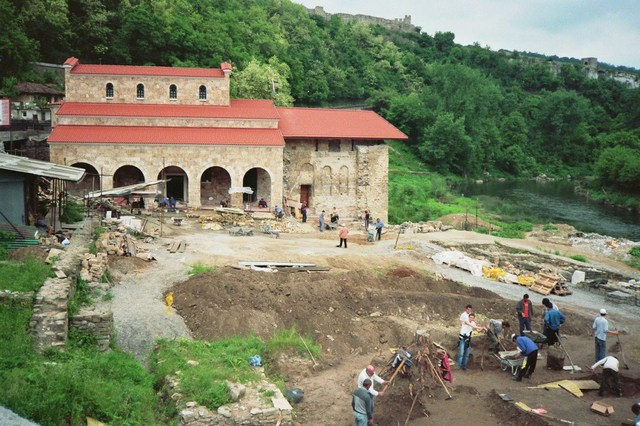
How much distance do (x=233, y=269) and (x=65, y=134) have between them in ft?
58.3

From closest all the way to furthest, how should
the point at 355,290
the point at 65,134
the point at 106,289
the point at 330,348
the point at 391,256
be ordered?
the point at 330,348 → the point at 106,289 → the point at 355,290 → the point at 391,256 → the point at 65,134

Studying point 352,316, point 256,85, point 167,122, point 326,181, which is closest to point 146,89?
point 167,122

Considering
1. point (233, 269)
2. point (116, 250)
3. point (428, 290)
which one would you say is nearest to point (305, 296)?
point (233, 269)

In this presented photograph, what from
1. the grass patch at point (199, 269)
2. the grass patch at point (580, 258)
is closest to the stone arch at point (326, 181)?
the grass patch at point (580, 258)

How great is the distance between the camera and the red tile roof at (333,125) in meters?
36.8

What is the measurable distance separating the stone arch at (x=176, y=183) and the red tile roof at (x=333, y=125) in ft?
22.6

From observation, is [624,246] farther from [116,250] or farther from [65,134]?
[65,134]

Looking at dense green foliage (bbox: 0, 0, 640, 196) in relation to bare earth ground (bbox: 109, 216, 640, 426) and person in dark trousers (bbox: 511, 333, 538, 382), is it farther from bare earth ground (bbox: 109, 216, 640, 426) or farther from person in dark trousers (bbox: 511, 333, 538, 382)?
person in dark trousers (bbox: 511, 333, 538, 382)

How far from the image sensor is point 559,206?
185 ft

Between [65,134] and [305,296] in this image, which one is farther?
[65,134]

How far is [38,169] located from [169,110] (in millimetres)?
16035

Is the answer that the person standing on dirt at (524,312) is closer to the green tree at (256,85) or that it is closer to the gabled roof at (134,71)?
the gabled roof at (134,71)

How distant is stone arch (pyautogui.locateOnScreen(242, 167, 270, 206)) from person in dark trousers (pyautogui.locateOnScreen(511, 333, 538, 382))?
894 inches

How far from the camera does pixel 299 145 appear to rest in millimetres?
37219
